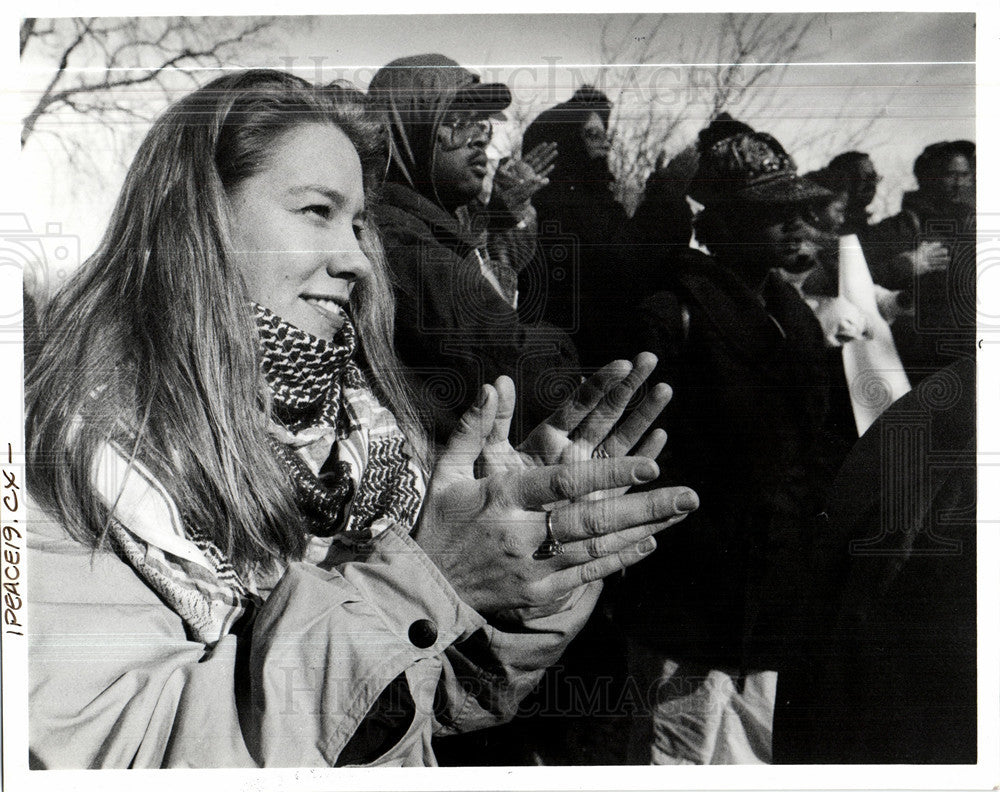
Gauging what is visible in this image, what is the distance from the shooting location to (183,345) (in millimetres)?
2486

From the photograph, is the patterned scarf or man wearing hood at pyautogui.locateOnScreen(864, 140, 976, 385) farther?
man wearing hood at pyautogui.locateOnScreen(864, 140, 976, 385)

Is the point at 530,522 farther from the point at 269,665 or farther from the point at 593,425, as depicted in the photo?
the point at 269,665

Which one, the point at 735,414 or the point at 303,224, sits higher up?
the point at 303,224

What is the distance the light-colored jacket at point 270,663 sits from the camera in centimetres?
248

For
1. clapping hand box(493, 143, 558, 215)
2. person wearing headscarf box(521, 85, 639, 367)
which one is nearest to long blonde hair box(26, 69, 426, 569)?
clapping hand box(493, 143, 558, 215)

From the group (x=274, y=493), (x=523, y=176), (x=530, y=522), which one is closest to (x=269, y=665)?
(x=274, y=493)

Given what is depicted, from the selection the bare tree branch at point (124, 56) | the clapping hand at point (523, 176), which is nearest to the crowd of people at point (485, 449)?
the clapping hand at point (523, 176)

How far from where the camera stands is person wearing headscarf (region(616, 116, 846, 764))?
100 inches

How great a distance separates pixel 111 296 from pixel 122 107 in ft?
1.70

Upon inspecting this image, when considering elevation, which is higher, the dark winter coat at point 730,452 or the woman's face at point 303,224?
the woman's face at point 303,224

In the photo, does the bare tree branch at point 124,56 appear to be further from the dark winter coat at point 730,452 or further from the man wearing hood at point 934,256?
the man wearing hood at point 934,256

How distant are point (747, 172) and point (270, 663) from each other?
1862 mm

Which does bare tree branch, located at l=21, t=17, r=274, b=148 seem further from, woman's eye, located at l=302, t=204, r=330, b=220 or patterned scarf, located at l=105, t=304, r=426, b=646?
patterned scarf, located at l=105, t=304, r=426, b=646

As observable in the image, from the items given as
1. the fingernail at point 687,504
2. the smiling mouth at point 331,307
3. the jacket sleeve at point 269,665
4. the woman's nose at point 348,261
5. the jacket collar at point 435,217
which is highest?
the jacket collar at point 435,217
